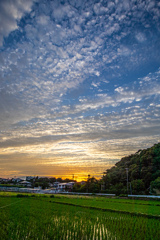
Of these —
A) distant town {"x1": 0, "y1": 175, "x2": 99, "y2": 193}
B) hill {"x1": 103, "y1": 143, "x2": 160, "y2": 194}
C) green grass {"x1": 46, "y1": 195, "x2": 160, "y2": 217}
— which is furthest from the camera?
distant town {"x1": 0, "y1": 175, "x2": 99, "y2": 193}

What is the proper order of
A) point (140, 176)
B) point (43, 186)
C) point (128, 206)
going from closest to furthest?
point (128, 206) < point (140, 176) < point (43, 186)

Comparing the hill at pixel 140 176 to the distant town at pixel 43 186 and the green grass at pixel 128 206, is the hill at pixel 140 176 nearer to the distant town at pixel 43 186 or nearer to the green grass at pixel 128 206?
the distant town at pixel 43 186

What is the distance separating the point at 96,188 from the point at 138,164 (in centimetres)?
1135

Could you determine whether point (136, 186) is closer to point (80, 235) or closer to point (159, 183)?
point (159, 183)

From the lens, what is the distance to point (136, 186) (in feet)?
108

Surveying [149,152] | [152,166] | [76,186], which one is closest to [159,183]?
[152,166]

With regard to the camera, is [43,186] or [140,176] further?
[43,186]

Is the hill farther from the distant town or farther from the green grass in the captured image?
the green grass

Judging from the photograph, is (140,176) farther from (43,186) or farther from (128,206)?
(43,186)

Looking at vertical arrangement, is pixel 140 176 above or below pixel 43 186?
above

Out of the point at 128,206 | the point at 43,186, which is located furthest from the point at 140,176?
the point at 43,186

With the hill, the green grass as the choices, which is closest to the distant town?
the hill

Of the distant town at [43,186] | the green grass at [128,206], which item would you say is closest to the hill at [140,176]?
the distant town at [43,186]

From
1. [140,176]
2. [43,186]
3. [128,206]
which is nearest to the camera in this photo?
[128,206]
